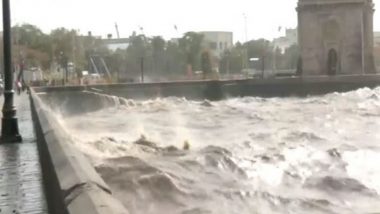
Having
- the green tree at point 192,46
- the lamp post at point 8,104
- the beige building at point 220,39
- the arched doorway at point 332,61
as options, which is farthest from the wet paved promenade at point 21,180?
the beige building at point 220,39

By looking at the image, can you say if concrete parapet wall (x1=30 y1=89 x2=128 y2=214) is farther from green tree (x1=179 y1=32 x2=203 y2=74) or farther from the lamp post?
green tree (x1=179 y1=32 x2=203 y2=74)

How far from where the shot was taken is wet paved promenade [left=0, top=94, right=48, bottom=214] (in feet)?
23.0

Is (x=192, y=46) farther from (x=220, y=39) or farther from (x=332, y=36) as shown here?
(x=332, y=36)

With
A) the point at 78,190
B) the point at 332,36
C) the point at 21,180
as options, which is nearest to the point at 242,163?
the point at 21,180

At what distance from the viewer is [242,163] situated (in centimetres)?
1680

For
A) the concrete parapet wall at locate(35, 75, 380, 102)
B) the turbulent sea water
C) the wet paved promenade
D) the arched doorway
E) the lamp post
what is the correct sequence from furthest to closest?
1. the arched doorway
2. the concrete parapet wall at locate(35, 75, 380, 102)
3. the lamp post
4. the turbulent sea water
5. the wet paved promenade

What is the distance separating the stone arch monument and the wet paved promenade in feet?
160

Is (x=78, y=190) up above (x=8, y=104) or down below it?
below

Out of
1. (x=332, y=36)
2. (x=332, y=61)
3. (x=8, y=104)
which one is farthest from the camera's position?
(x=332, y=36)

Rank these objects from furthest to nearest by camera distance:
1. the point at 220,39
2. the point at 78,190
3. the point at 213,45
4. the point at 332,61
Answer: the point at 220,39 → the point at 213,45 → the point at 332,61 → the point at 78,190

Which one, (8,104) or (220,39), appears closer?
(8,104)

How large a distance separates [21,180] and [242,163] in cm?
871

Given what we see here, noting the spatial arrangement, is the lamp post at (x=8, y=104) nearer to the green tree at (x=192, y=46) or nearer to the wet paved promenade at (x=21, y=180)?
the wet paved promenade at (x=21, y=180)

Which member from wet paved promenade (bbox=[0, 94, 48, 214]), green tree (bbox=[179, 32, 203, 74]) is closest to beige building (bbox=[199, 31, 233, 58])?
green tree (bbox=[179, 32, 203, 74])
